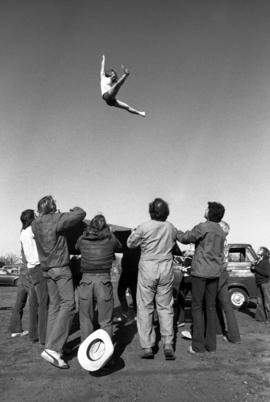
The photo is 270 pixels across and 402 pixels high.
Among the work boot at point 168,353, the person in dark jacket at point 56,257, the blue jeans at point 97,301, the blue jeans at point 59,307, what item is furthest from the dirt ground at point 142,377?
the person in dark jacket at point 56,257

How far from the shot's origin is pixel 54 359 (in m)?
3.92

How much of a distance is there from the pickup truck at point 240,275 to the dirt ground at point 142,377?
519 cm

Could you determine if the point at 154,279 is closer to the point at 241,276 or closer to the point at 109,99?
the point at 109,99

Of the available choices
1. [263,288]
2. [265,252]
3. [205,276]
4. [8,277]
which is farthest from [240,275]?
[8,277]

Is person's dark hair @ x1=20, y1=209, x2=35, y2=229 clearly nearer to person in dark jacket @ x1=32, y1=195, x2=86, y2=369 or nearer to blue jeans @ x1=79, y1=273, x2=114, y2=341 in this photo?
person in dark jacket @ x1=32, y1=195, x2=86, y2=369

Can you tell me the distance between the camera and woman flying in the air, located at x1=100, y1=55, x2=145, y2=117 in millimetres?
7189

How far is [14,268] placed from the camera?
73.8 ft

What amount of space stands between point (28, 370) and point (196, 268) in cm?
253


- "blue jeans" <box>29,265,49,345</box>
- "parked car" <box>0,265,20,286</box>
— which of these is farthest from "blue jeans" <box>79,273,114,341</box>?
"parked car" <box>0,265,20,286</box>

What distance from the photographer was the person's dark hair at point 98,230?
453cm

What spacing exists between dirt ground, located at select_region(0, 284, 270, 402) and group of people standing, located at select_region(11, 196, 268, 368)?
23 cm

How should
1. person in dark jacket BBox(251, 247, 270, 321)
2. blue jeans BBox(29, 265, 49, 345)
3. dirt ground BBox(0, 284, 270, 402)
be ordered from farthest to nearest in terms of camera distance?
person in dark jacket BBox(251, 247, 270, 321) → blue jeans BBox(29, 265, 49, 345) → dirt ground BBox(0, 284, 270, 402)

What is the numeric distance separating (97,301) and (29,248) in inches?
64.3

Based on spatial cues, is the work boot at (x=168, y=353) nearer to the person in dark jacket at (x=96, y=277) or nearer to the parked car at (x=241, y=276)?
the person in dark jacket at (x=96, y=277)
